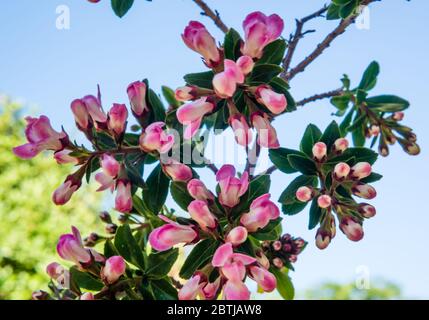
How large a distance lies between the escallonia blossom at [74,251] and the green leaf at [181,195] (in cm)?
23

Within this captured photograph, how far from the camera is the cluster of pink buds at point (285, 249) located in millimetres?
1647

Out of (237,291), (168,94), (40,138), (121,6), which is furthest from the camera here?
(168,94)

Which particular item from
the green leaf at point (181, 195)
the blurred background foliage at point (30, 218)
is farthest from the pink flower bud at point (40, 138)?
the blurred background foliage at point (30, 218)

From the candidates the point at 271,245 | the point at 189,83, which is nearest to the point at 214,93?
the point at 189,83

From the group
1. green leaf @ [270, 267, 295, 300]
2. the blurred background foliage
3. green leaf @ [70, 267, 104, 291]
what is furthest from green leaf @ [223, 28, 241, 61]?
the blurred background foliage

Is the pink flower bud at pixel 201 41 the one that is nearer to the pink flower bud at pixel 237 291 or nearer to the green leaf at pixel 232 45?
the green leaf at pixel 232 45

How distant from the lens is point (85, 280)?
3.83 ft

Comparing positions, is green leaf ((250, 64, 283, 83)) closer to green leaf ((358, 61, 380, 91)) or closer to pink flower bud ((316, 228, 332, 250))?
pink flower bud ((316, 228, 332, 250))

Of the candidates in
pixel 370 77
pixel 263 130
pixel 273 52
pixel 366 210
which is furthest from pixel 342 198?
pixel 370 77

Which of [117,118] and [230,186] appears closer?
[230,186]

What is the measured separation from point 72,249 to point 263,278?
423mm

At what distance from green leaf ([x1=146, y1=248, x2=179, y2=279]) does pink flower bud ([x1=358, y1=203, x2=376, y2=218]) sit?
0.47 m

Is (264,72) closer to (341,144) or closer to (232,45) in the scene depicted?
(232,45)
